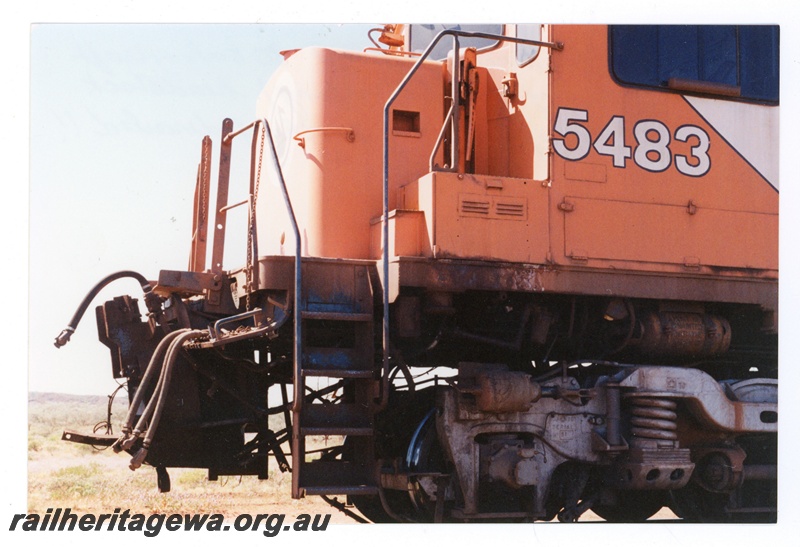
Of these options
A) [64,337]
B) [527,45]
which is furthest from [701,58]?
[64,337]

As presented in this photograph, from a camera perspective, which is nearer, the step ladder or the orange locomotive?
the step ladder

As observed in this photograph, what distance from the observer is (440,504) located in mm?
7289

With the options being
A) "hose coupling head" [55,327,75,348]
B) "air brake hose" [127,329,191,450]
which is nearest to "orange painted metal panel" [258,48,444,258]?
"air brake hose" [127,329,191,450]

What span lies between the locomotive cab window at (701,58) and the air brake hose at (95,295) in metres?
3.99

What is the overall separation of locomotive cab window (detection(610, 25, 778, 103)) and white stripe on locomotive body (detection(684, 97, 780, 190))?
9 centimetres

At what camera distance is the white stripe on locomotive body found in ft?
27.3

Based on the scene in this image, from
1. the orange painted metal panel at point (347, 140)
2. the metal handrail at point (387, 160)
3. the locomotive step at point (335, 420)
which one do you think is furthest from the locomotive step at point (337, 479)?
the orange painted metal panel at point (347, 140)

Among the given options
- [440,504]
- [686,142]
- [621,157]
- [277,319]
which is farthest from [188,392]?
[686,142]

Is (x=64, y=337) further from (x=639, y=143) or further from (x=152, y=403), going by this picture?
(x=639, y=143)

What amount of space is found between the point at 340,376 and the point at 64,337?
194cm

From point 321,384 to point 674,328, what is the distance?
9.42ft

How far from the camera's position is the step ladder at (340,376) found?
274 inches

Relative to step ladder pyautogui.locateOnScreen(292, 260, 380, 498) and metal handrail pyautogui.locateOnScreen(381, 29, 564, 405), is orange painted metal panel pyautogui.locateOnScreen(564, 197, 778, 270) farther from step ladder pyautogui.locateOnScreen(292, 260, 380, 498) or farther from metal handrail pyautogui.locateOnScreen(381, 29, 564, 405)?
step ladder pyautogui.locateOnScreen(292, 260, 380, 498)

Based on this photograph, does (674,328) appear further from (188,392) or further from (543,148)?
(188,392)
